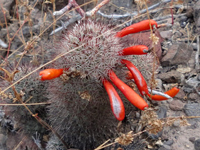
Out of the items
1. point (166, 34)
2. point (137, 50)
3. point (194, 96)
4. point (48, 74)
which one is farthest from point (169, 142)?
point (166, 34)

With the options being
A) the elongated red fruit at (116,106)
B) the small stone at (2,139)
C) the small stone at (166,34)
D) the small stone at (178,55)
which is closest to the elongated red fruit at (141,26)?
the elongated red fruit at (116,106)

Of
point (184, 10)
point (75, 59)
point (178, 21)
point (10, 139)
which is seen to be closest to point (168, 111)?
point (75, 59)

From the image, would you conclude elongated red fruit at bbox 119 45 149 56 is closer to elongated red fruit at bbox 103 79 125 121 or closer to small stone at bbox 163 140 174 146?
elongated red fruit at bbox 103 79 125 121

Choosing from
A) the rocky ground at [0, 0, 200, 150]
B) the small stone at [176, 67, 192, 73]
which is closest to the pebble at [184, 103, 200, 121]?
the rocky ground at [0, 0, 200, 150]

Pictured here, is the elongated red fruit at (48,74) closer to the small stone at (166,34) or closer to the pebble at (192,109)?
the pebble at (192,109)

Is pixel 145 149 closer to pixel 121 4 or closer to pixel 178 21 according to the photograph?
pixel 178 21
